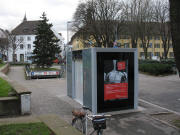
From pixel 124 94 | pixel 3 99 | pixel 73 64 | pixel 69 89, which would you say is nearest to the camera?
pixel 3 99

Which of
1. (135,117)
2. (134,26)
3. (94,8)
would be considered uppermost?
(94,8)

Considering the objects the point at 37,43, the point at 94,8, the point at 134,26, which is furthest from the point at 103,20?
the point at 37,43

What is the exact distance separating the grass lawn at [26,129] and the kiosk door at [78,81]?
4910 mm

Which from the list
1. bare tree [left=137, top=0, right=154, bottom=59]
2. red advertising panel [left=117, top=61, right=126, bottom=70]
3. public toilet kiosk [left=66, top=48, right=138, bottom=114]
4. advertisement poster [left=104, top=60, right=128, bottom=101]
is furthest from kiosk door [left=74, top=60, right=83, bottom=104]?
bare tree [left=137, top=0, right=154, bottom=59]

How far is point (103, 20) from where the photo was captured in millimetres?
38188

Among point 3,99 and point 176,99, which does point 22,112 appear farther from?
point 176,99

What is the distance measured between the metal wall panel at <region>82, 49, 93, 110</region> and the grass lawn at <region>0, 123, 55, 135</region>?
353 centimetres

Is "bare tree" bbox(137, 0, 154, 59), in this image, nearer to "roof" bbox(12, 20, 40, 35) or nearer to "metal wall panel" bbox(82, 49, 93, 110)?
"metal wall panel" bbox(82, 49, 93, 110)

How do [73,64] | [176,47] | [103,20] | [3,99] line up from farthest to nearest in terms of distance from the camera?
[103,20] → [73,64] → [3,99] → [176,47]

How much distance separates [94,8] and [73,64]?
28.2 m

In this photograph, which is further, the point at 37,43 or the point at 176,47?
the point at 37,43

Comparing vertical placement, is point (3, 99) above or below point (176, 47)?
below

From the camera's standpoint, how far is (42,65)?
34.6 metres

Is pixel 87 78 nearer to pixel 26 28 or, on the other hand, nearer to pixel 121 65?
pixel 121 65
